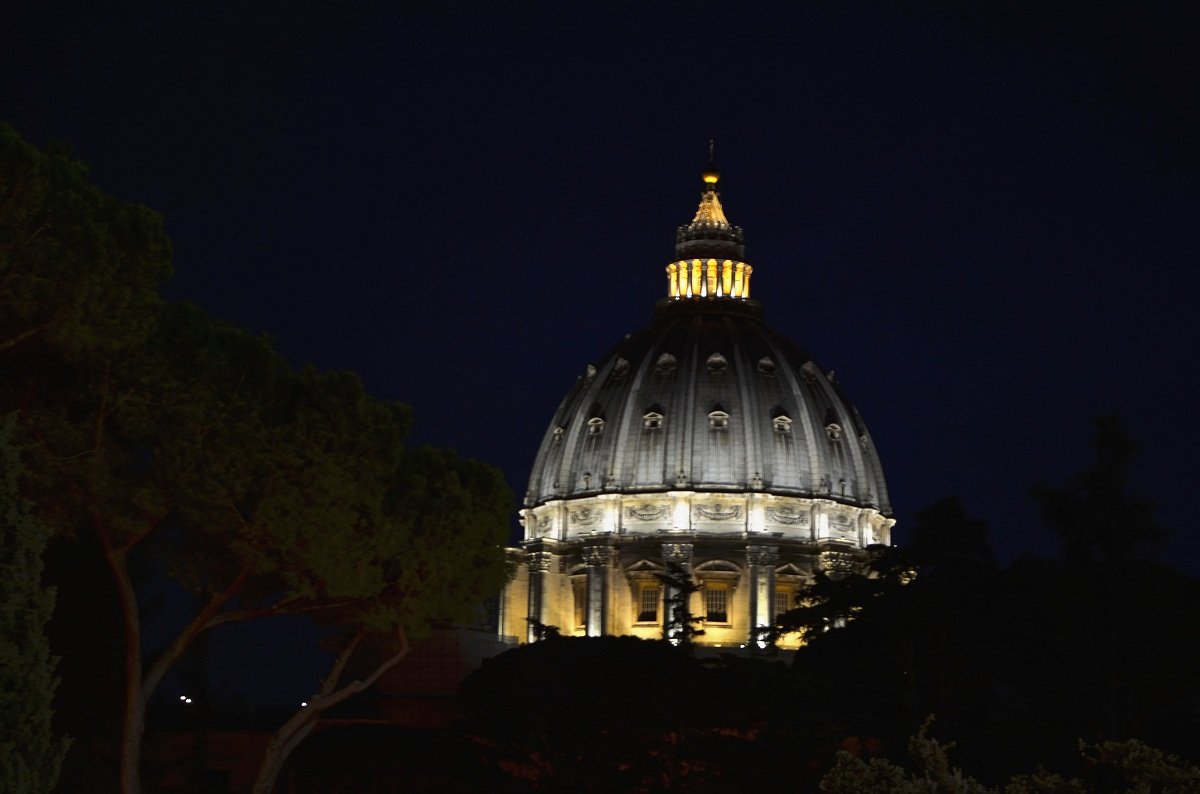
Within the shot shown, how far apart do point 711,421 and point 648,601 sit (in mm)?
7435

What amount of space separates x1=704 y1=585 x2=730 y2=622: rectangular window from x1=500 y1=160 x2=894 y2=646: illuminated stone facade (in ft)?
0.12

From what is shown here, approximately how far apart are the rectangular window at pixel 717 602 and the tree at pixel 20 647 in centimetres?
5905

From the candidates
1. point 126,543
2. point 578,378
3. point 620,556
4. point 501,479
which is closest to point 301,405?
point 126,543

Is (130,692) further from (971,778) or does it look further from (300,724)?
(971,778)

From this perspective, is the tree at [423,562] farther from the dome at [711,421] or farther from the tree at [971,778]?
the dome at [711,421]

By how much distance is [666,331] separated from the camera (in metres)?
80.0

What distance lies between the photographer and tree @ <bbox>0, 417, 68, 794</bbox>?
15.4 meters

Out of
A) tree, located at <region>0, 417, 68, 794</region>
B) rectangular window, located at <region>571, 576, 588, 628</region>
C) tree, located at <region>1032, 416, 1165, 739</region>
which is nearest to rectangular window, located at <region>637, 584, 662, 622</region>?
rectangular window, located at <region>571, 576, 588, 628</region>

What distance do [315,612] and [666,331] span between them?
53.4m

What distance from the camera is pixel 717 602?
2948 inches

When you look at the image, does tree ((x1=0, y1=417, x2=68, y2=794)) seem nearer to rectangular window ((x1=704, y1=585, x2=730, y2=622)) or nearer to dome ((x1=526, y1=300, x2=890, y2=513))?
rectangular window ((x1=704, y1=585, x2=730, y2=622))

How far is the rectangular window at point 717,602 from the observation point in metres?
74.4

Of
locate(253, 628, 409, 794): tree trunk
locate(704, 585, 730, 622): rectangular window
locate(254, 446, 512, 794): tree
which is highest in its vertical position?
locate(704, 585, 730, 622): rectangular window

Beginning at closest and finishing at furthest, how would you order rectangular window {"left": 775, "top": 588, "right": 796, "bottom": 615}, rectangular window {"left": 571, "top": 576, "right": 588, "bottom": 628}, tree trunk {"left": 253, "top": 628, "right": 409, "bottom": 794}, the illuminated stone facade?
tree trunk {"left": 253, "top": 628, "right": 409, "bottom": 794} < rectangular window {"left": 775, "top": 588, "right": 796, "bottom": 615} < the illuminated stone facade < rectangular window {"left": 571, "top": 576, "right": 588, "bottom": 628}
